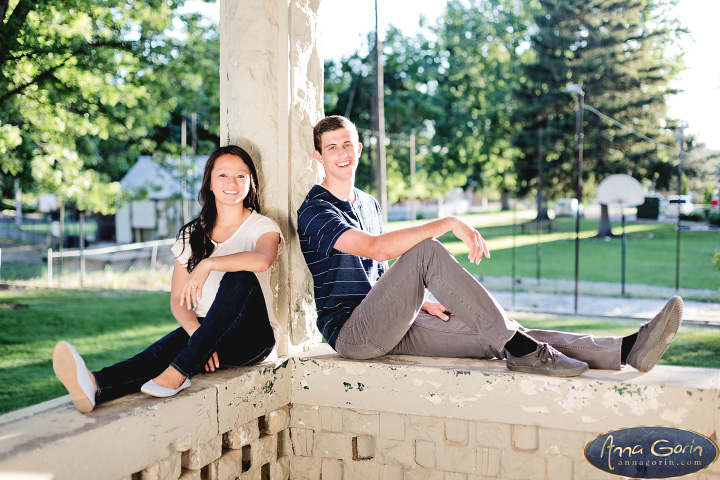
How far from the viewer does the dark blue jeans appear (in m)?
2.15

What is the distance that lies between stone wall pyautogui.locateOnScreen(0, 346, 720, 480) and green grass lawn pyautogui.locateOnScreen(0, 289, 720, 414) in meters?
3.51

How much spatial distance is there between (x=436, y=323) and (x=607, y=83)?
832 inches

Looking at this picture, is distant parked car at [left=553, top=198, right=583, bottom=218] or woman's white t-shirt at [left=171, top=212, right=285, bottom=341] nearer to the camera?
woman's white t-shirt at [left=171, top=212, right=285, bottom=341]

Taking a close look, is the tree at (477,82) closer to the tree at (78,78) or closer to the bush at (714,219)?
the bush at (714,219)

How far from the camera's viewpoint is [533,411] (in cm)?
224

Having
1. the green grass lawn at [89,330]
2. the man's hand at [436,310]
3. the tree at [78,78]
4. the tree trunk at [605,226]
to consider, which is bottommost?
the green grass lawn at [89,330]

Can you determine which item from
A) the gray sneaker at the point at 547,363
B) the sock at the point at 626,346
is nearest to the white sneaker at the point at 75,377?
the gray sneaker at the point at 547,363

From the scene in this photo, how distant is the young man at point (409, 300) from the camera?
2.23 meters

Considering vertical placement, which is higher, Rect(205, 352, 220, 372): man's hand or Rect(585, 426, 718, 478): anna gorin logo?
Rect(205, 352, 220, 372): man's hand

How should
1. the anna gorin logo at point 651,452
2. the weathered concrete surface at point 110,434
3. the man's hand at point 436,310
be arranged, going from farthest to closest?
the man's hand at point 436,310, the anna gorin logo at point 651,452, the weathered concrete surface at point 110,434

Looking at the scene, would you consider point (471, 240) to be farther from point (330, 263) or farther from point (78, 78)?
point (78, 78)

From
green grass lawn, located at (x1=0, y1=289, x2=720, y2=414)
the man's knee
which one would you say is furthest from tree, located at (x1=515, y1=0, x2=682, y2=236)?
the man's knee

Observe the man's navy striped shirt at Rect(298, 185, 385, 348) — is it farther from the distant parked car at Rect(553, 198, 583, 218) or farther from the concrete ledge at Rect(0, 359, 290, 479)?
the distant parked car at Rect(553, 198, 583, 218)

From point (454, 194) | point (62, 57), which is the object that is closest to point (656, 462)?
point (62, 57)
